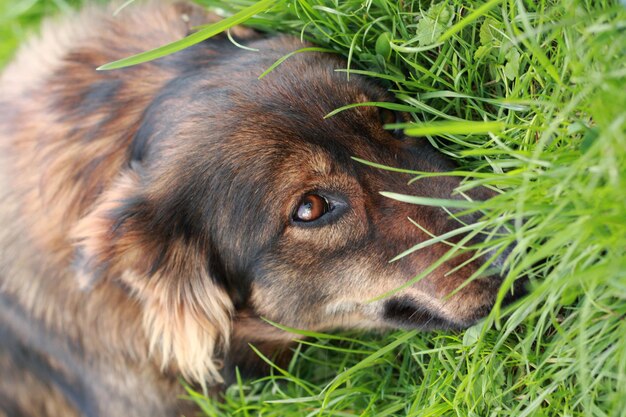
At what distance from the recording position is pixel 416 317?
2.37 m

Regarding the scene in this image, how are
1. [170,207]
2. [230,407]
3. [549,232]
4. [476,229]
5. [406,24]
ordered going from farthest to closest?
1. [230,407]
2. [406,24]
3. [170,207]
4. [476,229]
5. [549,232]

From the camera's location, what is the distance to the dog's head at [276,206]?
217 cm

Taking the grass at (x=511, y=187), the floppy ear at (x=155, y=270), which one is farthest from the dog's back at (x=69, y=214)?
the grass at (x=511, y=187)

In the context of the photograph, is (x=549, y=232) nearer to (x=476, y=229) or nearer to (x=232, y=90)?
(x=476, y=229)

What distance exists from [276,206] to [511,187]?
74cm

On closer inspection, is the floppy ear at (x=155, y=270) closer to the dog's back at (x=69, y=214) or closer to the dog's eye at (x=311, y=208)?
the dog's back at (x=69, y=214)

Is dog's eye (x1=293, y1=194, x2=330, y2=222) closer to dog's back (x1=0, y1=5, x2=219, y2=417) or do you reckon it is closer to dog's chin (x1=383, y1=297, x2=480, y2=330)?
dog's chin (x1=383, y1=297, x2=480, y2=330)

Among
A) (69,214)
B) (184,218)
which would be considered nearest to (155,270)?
(184,218)

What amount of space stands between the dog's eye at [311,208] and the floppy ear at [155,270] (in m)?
0.40

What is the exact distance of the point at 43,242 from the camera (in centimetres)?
265

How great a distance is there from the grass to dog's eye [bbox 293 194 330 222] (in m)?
0.36

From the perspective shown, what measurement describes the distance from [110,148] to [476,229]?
1400 mm

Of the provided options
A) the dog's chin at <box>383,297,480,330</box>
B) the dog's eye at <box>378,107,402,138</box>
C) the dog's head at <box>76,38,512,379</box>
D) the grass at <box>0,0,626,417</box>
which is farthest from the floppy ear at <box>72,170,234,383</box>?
the dog's eye at <box>378,107,402,138</box>

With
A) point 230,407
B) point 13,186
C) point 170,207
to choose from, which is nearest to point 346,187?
point 170,207
